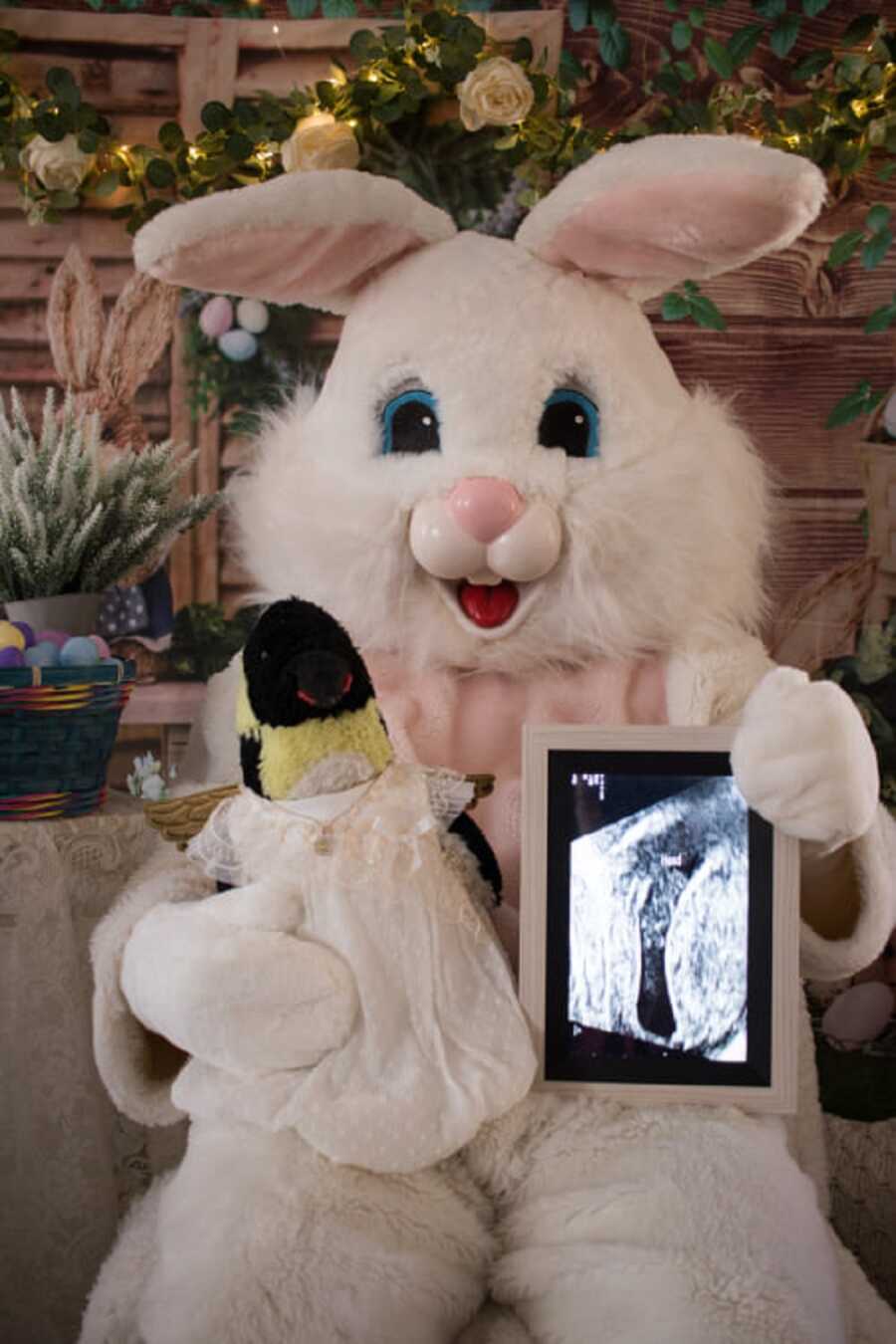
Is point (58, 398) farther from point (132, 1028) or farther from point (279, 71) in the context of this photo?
point (132, 1028)

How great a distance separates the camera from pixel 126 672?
1.41 metres

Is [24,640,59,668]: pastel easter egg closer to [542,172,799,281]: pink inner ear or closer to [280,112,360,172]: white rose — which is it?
[542,172,799,281]: pink inner ear

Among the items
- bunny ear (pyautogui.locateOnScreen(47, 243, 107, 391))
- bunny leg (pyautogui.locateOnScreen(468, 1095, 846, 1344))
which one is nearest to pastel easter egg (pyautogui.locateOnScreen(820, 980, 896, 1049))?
bunny leg (pyautogui.locateOnScreen(468, 1095, 846, 1344))

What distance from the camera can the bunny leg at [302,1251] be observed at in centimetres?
96

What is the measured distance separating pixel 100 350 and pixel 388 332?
675 mm

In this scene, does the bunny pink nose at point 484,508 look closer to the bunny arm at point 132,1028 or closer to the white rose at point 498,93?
the bunny arm at point 132,1028

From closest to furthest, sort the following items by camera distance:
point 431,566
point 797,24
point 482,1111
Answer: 1. point 482,1111
2. point 431,566
3. point 797,24

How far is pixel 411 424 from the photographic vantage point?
4.38 feet

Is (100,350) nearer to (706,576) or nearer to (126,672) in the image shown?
(126,672)

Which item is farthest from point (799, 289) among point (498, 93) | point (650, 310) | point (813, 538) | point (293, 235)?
point (293, 235)

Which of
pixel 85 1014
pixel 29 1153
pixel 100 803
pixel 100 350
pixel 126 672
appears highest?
pixel 100 350

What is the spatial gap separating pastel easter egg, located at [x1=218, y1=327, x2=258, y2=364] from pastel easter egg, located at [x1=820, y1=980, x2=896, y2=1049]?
1.17 metres

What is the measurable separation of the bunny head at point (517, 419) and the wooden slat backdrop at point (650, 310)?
1.73ft

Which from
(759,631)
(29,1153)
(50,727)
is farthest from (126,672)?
(759,631)
